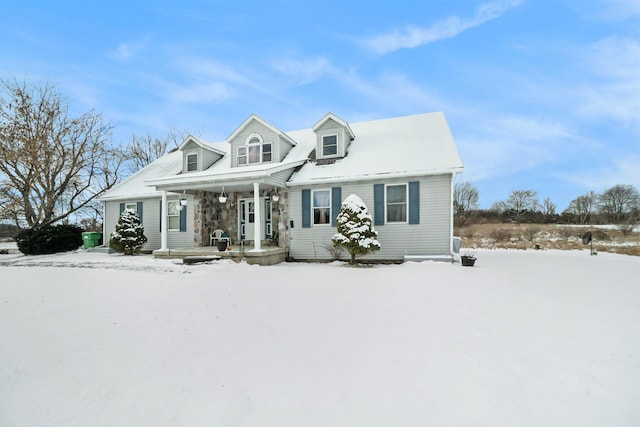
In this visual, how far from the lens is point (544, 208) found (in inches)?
1587

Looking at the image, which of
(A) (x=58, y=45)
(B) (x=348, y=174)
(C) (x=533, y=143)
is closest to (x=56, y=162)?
(A) (x=58, y=45)

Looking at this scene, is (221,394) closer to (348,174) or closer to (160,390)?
(160,390)

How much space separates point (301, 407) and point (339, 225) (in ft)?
27.4

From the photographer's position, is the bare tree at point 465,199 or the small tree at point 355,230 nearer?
the small tree at point 355,230

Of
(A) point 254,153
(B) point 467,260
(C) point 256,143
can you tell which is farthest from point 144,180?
(B) point 467,260

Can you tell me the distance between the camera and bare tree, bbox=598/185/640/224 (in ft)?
104

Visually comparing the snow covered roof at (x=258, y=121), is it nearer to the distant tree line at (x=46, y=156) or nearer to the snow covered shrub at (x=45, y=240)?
the snow covered shrub at (x=45, y=240)

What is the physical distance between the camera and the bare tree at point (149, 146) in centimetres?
2739

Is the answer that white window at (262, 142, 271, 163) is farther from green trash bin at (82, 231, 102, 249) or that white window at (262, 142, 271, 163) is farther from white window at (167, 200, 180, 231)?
green trash bin at (82, 231, 102, 249)

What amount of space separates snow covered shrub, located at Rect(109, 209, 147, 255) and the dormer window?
578 centimetres

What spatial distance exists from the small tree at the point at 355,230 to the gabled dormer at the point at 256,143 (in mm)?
4656

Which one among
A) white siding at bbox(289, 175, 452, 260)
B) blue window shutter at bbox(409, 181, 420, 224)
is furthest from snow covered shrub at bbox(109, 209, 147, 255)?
blue window shutter at bbox(409, 181, 420, 224)

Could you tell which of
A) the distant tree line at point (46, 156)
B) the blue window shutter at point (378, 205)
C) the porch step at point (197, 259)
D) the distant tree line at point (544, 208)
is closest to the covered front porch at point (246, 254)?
the porch step at point (197, 259)

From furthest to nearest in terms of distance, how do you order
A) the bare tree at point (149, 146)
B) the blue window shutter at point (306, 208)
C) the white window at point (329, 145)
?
the bare tree at point (149, 146) < the white window at point (329, 145) < the blue window shutter at point (306, 208)
